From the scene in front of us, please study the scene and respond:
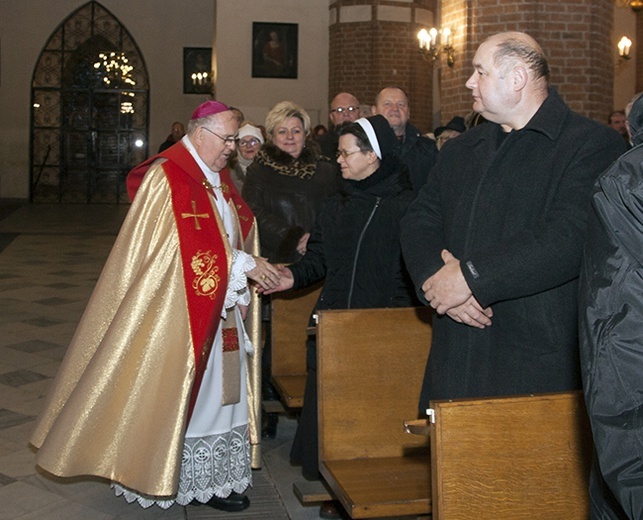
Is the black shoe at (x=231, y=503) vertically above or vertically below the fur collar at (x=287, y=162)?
below

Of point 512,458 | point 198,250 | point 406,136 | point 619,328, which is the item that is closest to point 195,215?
point 198,250

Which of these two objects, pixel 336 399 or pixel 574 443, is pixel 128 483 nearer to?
pixel 336 399

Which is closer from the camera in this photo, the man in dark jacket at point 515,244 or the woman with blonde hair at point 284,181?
the man in dark jacket at point 515,244

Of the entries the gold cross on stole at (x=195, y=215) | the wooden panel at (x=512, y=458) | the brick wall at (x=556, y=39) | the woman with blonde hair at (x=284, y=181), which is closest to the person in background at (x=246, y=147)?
the woman with blonde hair at (x=284, y=181)

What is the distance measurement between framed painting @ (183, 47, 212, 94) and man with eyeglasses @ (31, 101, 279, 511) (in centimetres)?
1862

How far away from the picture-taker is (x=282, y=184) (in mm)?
5535

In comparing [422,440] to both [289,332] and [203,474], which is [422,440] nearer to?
[203,474]

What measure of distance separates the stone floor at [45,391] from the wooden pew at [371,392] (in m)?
0.57

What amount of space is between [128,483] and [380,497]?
1208mm

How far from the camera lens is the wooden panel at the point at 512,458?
2557 mm

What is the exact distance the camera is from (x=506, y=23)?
790cm

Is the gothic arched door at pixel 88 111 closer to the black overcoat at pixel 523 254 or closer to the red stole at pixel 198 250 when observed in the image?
the red stole at pixel 198 250

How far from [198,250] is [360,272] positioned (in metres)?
0.70

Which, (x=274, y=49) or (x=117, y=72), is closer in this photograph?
(x=274, y=49)
